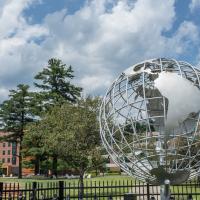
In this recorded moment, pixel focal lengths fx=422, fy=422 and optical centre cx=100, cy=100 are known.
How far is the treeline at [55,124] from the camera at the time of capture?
25141mm

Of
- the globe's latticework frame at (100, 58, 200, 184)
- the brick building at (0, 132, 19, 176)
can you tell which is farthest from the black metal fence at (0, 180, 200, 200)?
the brick building at (0, 132, 19, 176)

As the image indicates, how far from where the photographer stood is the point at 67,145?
2519 cm

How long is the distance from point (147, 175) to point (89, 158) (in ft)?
48.1

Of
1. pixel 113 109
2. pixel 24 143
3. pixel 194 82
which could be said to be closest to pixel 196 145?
pixel 194 82

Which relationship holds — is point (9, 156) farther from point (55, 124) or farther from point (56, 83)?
point (55, 124)

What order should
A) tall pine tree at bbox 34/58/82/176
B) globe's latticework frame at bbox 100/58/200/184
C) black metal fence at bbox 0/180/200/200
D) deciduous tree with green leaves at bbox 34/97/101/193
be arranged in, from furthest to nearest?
tall pine tree at bbox 34/58/82/176 < deciduous tree with green leaves at bbox 34/97/101/193 < black metal fence at bbox 0/180/200/200 < globe's latticework frame at bbox 100/58/200/184

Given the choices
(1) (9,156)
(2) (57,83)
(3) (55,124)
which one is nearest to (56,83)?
(2) (57,83)

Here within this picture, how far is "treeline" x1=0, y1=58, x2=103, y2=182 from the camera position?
25.1m

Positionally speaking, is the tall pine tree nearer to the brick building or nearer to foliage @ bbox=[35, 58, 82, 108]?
foliage @ bbox=[35, 58, 82, 108]

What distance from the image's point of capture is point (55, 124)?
27812 millimetres

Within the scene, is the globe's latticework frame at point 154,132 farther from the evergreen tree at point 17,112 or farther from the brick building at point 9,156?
the brick building at point 9,156

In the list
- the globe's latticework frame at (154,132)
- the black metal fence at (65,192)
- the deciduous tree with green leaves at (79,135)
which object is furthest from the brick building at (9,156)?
the globe's latticework frame at (154,132)

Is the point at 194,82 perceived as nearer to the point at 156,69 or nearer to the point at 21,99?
the point at 156,69

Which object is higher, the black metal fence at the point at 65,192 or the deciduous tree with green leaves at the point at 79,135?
the deciduous tree with green leaves at the point at 79,135
